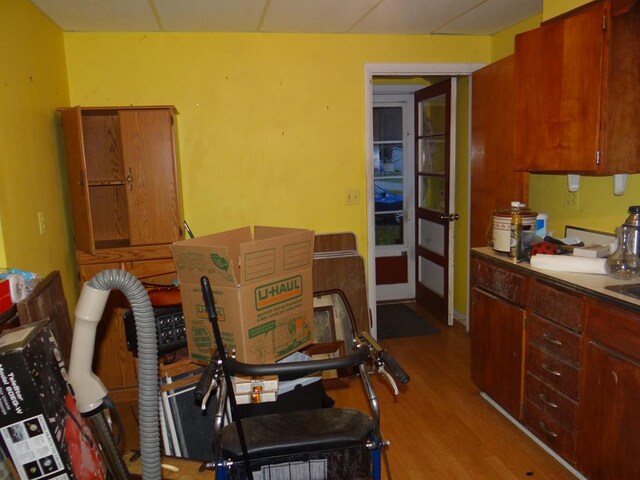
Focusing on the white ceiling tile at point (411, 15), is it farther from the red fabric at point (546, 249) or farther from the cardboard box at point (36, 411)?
the cardboard box at point (36, 411)

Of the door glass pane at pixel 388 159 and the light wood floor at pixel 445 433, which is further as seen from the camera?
the door glass pane at pixel 388 159

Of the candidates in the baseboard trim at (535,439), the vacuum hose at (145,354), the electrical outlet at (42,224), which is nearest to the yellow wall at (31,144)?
the electrical outlet at (42,224)

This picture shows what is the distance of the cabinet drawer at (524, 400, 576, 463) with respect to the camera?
86.8 inches

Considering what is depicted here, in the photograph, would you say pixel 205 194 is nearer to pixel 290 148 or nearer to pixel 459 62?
pixel 290 148

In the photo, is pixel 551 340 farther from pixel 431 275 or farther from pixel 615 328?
pixel 431 275

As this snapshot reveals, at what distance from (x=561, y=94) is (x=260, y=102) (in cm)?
191

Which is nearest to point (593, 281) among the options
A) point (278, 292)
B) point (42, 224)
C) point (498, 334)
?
point (498, 334)

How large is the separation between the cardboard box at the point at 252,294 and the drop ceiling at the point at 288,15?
4.69 ft

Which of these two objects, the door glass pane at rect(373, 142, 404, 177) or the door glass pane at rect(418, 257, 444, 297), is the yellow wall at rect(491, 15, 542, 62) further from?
the door glass pane at rect(418, 257, 444, 297)

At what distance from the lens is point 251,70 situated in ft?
11.2

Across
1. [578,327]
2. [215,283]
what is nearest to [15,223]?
[215,283]

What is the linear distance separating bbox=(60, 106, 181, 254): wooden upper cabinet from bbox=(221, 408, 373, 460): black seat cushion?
171cm

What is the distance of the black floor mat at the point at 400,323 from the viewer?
4168 mm

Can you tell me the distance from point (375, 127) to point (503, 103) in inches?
70.3
